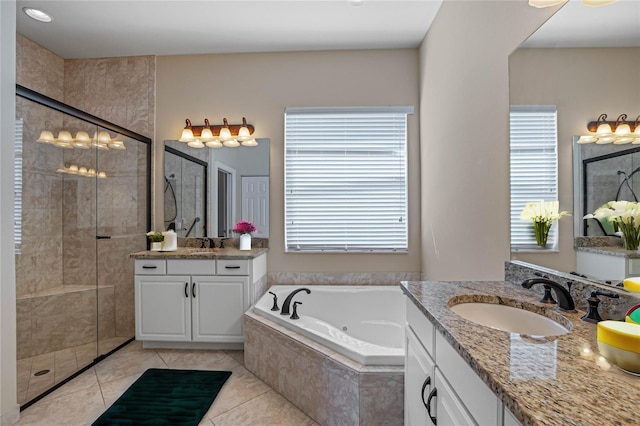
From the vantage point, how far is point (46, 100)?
82.9 inches

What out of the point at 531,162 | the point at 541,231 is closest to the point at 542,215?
the point at 541,231

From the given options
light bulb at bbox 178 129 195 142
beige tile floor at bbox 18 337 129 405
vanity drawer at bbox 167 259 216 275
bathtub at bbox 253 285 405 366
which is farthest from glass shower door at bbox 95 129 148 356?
bathtub at bbox 253 285 405 366

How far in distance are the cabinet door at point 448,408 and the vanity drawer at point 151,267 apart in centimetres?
240

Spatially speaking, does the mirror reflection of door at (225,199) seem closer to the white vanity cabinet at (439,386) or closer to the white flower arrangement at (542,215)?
the white vanity cabinet at (439,386)

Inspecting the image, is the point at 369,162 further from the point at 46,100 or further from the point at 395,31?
the point at 46,100

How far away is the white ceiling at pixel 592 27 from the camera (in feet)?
3.18

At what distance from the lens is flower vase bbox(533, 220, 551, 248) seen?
1317 mm

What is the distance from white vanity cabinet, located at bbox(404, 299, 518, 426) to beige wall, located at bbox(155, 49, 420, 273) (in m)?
1.82

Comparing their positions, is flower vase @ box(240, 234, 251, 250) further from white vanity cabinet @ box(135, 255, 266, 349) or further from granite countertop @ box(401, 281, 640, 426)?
granite countertop @ box(401, 281, 640, 426)

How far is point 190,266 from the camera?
271 centimetres

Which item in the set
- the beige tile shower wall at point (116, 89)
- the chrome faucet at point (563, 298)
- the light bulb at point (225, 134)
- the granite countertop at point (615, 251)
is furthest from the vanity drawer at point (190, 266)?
the granite countertop at point (615, 251)

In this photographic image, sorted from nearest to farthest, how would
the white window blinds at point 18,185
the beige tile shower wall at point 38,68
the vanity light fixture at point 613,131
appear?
the vanity light fixture at point 613,131 < the white window blinds at point 18,185 < the beige tile shower wall at point 38,68

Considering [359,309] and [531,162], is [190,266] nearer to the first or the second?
[359,309]

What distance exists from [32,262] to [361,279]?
258 centimetres
